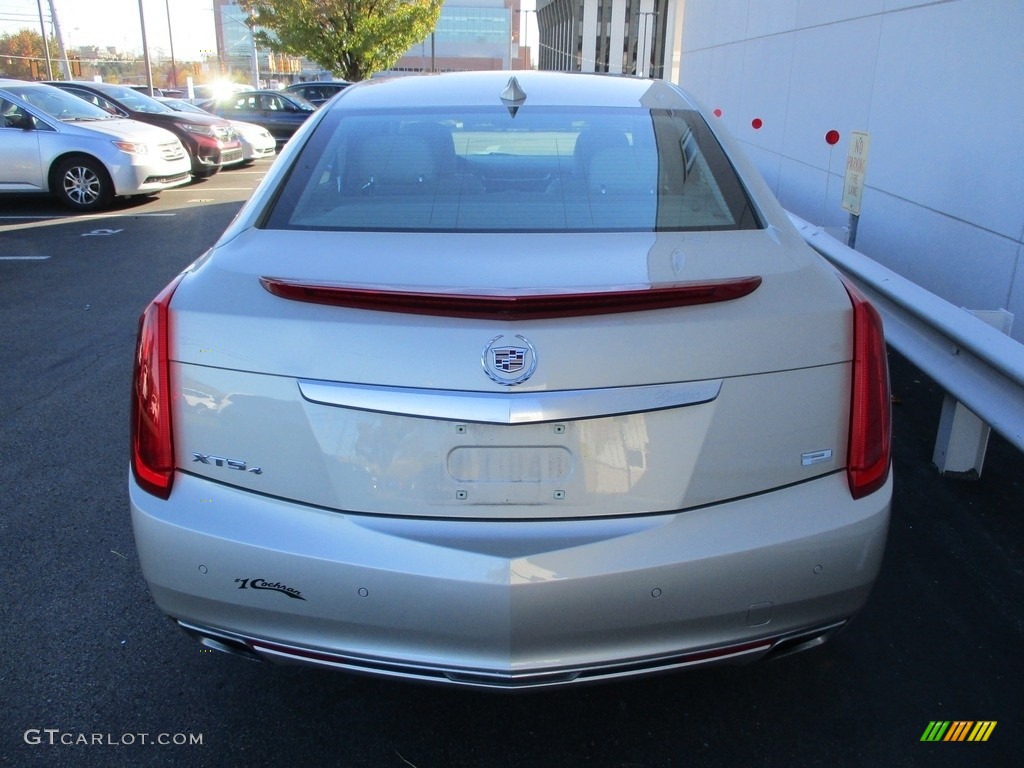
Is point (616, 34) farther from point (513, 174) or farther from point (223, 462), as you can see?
point (223, 462)

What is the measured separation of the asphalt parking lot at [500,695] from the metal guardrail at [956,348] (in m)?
0.57

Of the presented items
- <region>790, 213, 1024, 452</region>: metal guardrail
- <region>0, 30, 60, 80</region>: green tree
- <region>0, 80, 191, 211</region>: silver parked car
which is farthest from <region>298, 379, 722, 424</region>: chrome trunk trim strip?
<region>0, 30, 60, 80</region>: green tree

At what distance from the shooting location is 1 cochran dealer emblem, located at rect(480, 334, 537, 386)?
6.44 ft

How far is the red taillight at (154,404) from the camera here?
2.19 metres

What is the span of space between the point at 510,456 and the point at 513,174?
118cm

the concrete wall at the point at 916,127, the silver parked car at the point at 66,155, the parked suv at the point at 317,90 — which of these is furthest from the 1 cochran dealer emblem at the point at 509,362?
the parked suv at the point at 317,90

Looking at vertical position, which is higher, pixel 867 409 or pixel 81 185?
pixel 867 409

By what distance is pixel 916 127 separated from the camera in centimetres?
640

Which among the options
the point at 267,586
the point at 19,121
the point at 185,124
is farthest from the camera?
the point at 185,124

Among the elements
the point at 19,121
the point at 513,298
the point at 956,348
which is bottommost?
the point at 956,348

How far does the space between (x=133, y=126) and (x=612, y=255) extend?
1254 cm

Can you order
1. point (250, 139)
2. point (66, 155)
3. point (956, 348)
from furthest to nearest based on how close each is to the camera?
point (250, 139), point (66, 155), point (956, 348)

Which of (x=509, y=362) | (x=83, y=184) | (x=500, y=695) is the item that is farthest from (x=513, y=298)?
(x=83, y=184)

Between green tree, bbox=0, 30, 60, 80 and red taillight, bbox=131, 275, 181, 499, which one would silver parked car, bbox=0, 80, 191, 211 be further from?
green tree, bbox=0, 30, 60, 80
